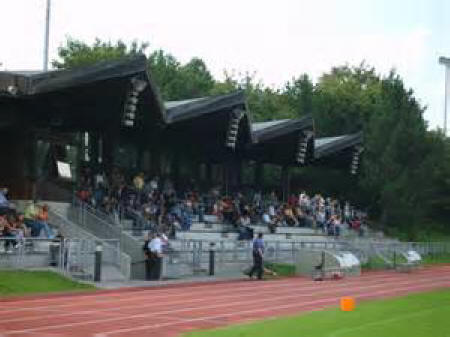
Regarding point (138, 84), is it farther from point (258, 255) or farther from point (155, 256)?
point (258, 255)

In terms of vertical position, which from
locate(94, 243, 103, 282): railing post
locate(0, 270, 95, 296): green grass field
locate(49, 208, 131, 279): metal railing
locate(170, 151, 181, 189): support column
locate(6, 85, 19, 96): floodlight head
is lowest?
locate(0, 270, 95, 296): green grass field

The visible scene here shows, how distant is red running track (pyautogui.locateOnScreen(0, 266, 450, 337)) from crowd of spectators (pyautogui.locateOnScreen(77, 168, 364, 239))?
724 centimetres

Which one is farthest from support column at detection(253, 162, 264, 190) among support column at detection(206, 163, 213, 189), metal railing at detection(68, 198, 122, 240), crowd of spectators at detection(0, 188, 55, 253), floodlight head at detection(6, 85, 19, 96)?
floodlight head at detection(6, 85, 19, 96)

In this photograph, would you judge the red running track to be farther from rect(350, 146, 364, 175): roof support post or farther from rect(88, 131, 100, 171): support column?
rect(350, 146, 364, 175): roof support post

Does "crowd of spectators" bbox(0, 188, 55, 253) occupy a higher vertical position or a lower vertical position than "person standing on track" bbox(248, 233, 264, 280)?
higher

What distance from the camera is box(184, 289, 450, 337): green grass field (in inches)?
611

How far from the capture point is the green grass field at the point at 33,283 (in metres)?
24.8

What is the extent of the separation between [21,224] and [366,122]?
155 feet

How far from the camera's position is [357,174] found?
61906 mm

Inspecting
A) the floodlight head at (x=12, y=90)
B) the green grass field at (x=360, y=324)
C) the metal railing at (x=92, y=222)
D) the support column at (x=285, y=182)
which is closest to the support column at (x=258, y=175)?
the support column at (x=285, y=182)

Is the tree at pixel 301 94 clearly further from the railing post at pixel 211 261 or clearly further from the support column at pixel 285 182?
the railing post at pixel 211 261

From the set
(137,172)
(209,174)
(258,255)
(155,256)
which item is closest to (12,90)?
(155,256)

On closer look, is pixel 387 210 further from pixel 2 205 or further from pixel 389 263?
pixel 2 205

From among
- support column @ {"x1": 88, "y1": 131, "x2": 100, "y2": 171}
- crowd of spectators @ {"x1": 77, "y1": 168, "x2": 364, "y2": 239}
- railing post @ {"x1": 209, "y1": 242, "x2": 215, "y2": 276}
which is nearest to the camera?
railing post @ {"x1": 209, "y1": 242, "x2": 215, "y2": 276}
